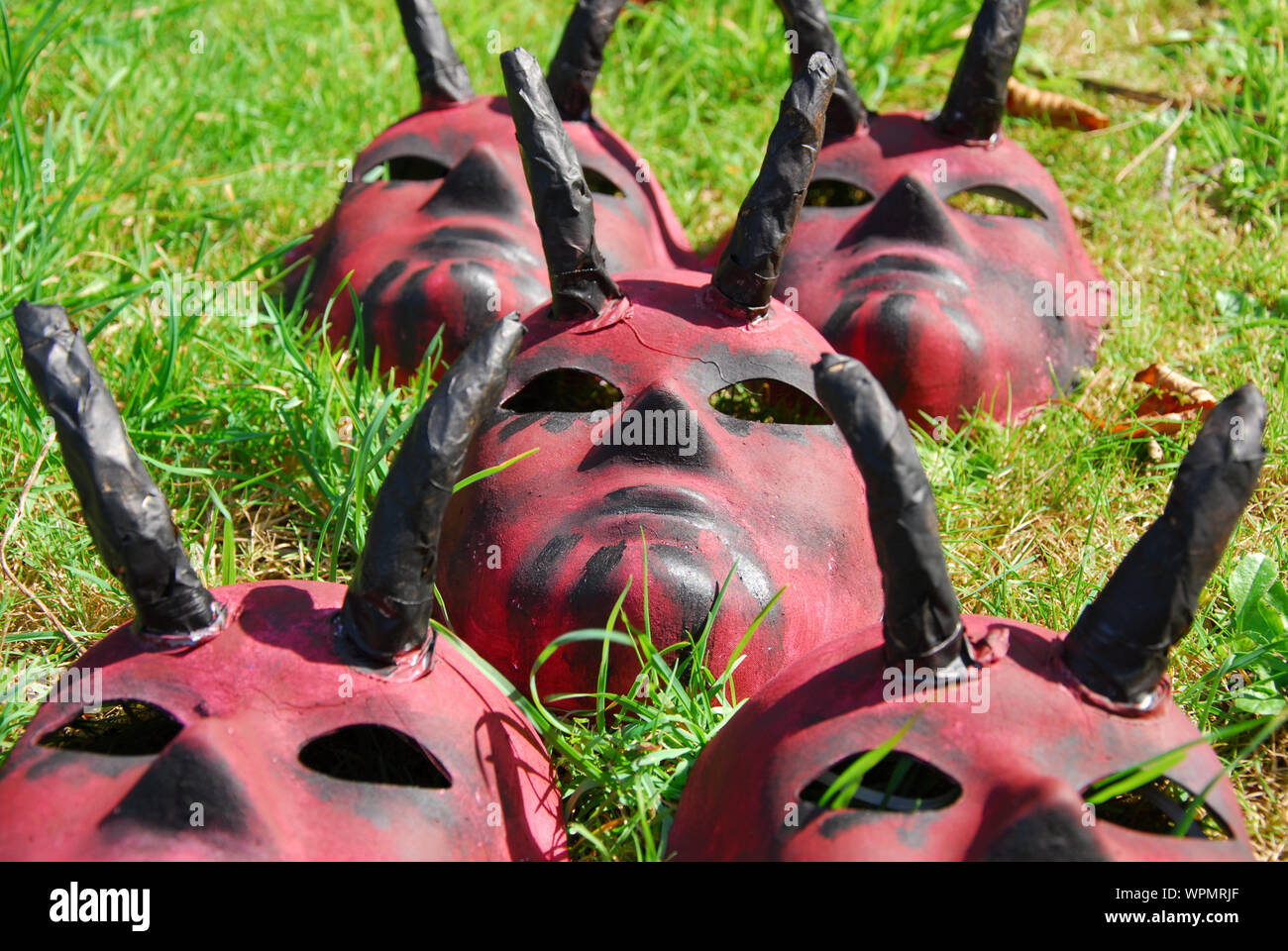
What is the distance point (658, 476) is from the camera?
2215 mm

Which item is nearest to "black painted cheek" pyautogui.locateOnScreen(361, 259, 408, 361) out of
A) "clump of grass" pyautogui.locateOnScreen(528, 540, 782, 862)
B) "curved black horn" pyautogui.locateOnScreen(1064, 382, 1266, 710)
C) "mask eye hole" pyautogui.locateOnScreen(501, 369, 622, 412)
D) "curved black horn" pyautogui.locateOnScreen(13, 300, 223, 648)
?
"mask eye hole" pyautogui.locateOnScreen(501, 369, 622, 412)

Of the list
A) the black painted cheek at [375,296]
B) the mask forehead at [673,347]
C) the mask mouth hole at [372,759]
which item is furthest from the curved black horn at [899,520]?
the black painted cheek at [375,296]

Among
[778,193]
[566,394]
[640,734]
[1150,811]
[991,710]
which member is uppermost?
[778,193]

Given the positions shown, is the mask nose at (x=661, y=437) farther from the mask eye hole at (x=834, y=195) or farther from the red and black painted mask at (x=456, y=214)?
the mask eye hole at (x=834, y=195)

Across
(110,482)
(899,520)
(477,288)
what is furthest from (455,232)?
(899,520)

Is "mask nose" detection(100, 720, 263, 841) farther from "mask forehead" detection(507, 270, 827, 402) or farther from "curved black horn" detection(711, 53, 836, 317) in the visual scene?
"curved black horn" detection(711, 53, 836, 317)

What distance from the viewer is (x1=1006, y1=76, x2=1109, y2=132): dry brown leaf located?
4.46m

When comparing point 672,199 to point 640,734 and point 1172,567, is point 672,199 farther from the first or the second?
point 1172,567

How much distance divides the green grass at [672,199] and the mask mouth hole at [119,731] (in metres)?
0.40

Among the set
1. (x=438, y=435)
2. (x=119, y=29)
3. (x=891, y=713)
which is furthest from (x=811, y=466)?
(x=119, y=29)

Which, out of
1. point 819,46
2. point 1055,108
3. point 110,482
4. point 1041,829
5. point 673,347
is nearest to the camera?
point 1041,829

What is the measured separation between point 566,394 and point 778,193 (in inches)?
31.2
